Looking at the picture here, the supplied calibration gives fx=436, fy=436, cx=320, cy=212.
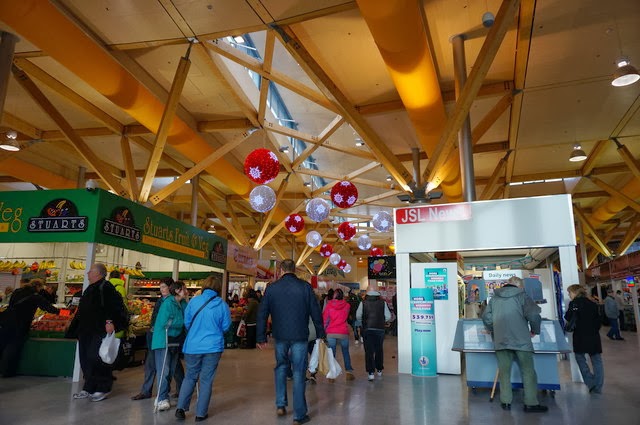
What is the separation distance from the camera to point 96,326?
5656 millimetres

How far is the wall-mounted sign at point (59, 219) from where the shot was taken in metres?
7.62

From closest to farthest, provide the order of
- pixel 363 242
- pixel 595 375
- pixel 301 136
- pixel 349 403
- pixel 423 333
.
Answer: pixel 349 403 → pixel 595 375 → pixel 423 333 → pixel 301 136 → pixel 363 242

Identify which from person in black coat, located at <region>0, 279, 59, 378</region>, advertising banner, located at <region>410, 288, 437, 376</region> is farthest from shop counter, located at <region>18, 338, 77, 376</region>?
advertising banner, located at <region>410, 288, 437, 376</region>

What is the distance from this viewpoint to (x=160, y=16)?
7.51 m

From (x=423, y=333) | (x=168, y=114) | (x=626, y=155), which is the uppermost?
(x=626, y=155)

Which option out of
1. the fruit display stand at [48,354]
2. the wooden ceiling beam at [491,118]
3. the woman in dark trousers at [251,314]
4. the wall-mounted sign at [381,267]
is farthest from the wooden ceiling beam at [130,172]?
the wall-mounted sign at [381,267]

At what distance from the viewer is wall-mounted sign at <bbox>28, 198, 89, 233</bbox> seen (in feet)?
25.0

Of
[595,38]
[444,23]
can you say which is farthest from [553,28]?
[444,23]

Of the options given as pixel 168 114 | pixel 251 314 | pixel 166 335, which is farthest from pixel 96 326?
pixel 251 314

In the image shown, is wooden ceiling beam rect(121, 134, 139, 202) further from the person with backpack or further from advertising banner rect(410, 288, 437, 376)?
advertising banner rect(410, 288, 437, 376)

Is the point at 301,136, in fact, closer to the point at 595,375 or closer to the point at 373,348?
the point at 373,348

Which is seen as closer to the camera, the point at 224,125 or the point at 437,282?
the point at 437,282

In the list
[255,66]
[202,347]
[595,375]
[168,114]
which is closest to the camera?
[202,347]

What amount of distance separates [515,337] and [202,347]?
3.65 m
